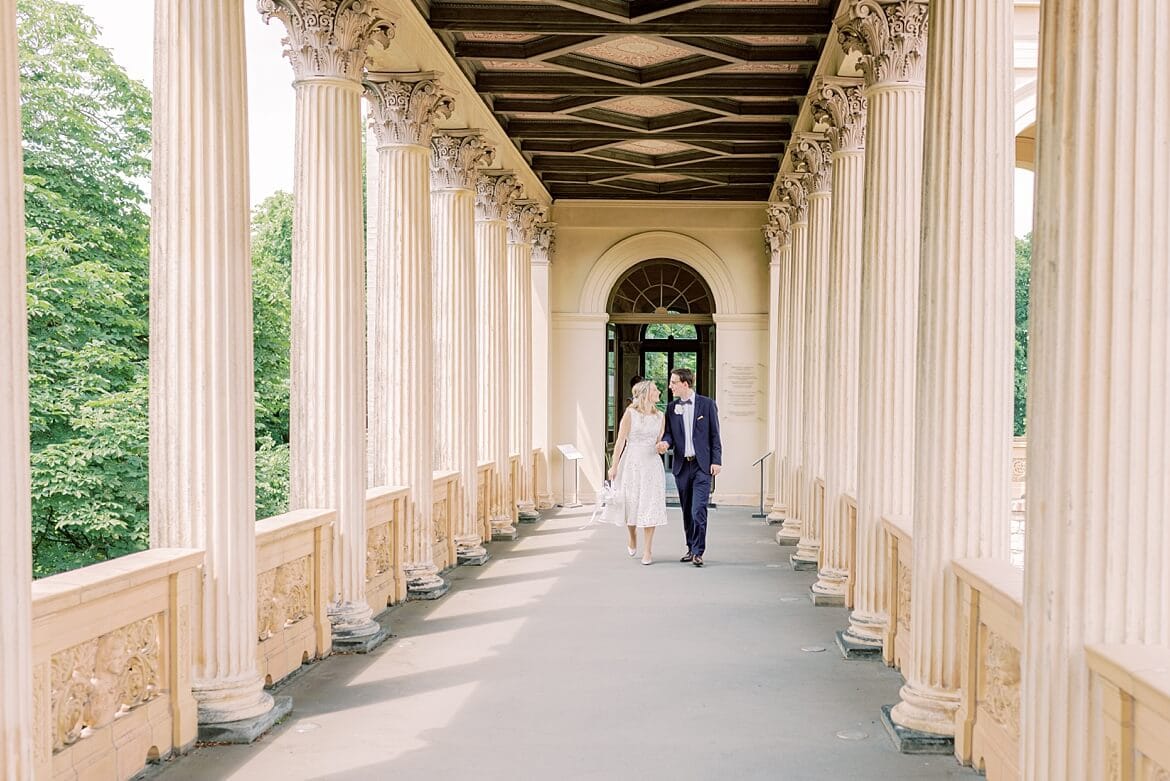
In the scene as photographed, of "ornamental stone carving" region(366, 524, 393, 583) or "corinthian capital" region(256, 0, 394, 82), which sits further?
"ornamental stone carving" region(366, 524, 393, 583)

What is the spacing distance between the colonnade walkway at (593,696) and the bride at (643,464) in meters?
1.30

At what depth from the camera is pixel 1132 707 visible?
3.12 m

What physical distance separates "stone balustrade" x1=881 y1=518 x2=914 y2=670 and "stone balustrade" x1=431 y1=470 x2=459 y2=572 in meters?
4.96

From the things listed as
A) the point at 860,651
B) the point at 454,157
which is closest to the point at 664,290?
the point at 454,157

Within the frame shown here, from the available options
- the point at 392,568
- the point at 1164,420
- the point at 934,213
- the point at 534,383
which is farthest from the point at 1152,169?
the point at 534,383

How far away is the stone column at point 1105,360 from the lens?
10.8 ft

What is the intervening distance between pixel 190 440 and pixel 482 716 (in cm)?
204

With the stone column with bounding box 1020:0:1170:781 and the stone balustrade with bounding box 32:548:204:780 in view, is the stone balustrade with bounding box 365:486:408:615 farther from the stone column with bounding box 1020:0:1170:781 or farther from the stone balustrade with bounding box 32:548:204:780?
the stone column with bounding box 1020:0:1170:781

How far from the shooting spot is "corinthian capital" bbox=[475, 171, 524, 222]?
1484 cm

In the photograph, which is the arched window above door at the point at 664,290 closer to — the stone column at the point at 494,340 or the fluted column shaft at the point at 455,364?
the stone column at the point at 494,340

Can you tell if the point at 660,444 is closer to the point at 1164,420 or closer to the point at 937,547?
the point at 937,547

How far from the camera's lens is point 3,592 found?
143 inches

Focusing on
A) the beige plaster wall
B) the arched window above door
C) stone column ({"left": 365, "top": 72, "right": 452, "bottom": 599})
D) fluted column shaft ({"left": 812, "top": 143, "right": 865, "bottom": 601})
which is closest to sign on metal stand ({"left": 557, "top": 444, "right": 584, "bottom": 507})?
the beige plaster wall

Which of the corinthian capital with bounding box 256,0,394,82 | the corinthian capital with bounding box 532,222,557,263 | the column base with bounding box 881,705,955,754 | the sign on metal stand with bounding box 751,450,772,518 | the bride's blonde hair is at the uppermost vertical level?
the corinthian capital with bounding box 256,0,394,82
